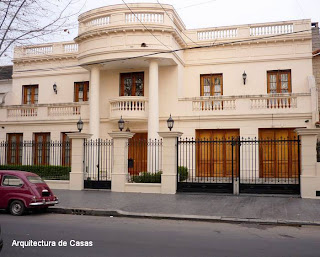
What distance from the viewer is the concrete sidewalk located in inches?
436

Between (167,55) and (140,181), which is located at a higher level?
(167,55)

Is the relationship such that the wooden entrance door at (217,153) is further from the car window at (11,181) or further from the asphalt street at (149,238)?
the car window at (11,181)

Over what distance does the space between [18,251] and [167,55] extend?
15.5 m

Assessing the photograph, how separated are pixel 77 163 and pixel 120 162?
224cm

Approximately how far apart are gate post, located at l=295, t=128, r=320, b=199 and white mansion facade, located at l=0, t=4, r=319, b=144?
579 cm

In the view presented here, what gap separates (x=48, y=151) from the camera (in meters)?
24.0

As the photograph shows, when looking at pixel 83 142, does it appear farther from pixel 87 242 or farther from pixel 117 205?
pixel 87 242

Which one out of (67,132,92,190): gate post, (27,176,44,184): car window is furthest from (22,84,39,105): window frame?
(27,176,44,184): car window

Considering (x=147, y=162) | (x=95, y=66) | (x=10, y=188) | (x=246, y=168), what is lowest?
(x=10, y=188)

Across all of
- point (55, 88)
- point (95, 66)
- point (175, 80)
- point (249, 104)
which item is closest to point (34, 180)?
point (95, 66)

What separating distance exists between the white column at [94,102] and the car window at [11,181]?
33.4ft

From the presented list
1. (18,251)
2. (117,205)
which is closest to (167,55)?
(117,205)

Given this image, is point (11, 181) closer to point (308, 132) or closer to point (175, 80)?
point (308, 132)

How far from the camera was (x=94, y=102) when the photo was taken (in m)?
22.2
